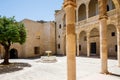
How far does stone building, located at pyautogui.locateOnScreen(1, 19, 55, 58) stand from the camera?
93.3ft

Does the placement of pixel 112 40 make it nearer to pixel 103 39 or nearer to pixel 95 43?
pixel 95 43

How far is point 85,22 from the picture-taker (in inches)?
928

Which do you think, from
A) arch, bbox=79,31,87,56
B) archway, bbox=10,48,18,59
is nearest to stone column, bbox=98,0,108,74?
arch, bbox=79,31,87,56

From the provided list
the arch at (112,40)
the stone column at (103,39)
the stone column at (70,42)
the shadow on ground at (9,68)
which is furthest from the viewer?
the arch at (112,40)

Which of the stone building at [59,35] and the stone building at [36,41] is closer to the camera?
the stone building at [59,35]

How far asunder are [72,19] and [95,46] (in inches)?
778

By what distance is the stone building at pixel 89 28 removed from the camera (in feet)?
69.5

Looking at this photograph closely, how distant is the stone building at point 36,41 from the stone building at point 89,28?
154 cm

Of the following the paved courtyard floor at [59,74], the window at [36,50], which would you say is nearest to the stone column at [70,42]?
the paved courtyard floor at [59,74]

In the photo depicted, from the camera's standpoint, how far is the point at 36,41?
1199 inches

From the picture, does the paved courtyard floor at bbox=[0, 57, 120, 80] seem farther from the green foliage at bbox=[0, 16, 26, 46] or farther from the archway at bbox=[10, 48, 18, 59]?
the archway at bbox=[10, 48, 18, 59]

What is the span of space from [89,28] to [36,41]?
1241cm

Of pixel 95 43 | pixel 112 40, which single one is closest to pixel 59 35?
pixel 95 43

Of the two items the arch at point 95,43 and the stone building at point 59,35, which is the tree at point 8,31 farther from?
the arch at point 95,43
